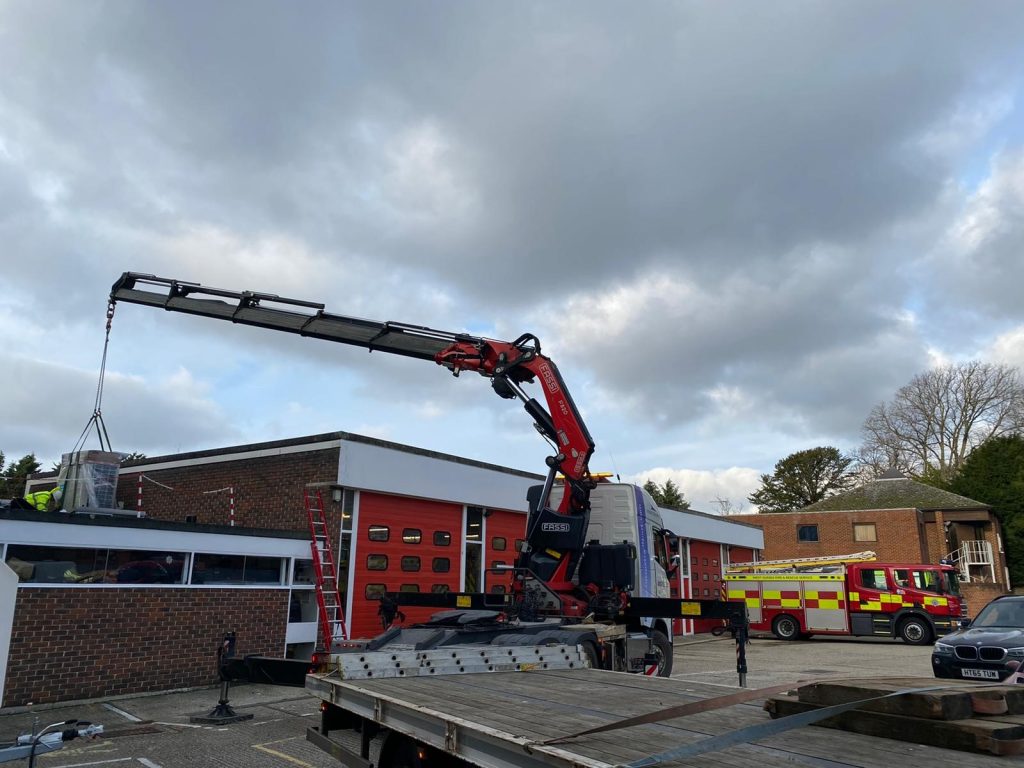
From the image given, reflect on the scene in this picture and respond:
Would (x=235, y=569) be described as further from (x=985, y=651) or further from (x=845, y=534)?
(x=845, y=534)

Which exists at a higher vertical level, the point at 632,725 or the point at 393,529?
the point at 393,529

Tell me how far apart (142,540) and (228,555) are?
140 centimetres

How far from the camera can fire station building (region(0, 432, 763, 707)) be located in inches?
384

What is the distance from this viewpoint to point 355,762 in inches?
180

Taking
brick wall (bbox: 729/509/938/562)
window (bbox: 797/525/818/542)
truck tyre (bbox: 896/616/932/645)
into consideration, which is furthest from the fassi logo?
window (bbox: 797/525/818/542)

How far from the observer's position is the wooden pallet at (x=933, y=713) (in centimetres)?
282

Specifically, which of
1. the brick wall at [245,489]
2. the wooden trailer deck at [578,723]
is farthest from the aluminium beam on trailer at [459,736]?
the brick wall at [245,489]

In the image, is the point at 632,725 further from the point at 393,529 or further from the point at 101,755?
the point at 393,529

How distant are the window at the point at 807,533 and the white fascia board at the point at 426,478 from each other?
88.3 feet

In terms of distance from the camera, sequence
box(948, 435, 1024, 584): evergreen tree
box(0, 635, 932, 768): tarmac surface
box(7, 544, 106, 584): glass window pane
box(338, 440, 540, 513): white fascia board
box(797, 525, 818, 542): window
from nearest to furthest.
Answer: box(0, 635, 932, 768): tarmac surface
box(7, 544, 106, 584): glass window pane
box(338, 440, 540, 513): white fascia board
box(948, 435, 1024, 584): evergreen tree
box(797, 525, 818, 542): window

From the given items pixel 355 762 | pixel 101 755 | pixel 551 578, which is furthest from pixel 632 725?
pixel 551 578

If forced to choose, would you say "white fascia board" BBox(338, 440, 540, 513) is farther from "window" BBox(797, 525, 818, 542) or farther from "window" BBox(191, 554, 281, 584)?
"window" BBox(797, 525, 818, 542)

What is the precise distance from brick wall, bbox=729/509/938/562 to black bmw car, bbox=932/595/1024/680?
28.1 metres

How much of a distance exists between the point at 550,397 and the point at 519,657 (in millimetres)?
6545
